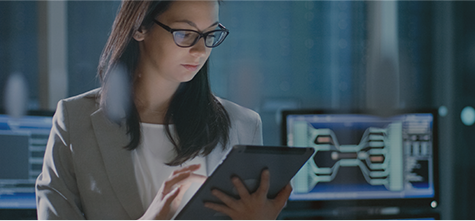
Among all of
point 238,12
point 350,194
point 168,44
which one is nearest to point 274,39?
point 238,12

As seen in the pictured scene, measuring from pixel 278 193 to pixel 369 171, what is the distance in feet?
2.37

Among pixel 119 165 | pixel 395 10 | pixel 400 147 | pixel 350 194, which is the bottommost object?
pixel 350 194

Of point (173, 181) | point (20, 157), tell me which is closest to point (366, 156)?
point (173, 181)

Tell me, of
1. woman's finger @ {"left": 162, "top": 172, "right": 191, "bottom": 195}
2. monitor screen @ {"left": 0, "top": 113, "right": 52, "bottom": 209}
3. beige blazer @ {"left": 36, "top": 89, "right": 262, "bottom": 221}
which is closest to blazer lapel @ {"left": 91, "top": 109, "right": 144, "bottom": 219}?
beige blazer @ {"left": 36, "top": 89, "right": 262, "bottom": 221}

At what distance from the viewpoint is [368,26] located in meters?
1.54

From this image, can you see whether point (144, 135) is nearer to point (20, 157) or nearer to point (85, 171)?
point (85, 171)

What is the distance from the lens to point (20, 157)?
121cm

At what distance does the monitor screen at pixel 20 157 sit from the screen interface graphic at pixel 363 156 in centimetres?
79

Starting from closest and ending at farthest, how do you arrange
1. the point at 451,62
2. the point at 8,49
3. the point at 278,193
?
the point at 278,193
the point at 8,49
the point at 451,62

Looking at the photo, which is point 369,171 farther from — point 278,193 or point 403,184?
point 278,193

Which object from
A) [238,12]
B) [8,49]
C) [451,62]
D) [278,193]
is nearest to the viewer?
[278,193]

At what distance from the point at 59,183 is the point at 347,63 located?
115 cm

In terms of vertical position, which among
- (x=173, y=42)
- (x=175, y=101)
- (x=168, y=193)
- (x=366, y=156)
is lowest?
(x=366, y=156)

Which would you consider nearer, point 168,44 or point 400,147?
point 168,44
